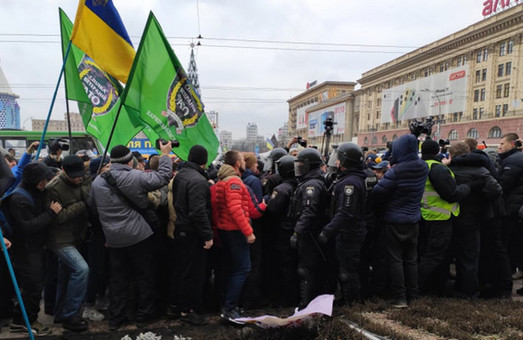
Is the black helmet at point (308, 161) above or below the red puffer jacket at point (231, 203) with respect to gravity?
above

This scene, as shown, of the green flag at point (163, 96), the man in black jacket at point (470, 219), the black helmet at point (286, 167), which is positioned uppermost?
the green flag at point (163, 96)

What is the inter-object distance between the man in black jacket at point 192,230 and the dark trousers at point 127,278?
0.35 meters

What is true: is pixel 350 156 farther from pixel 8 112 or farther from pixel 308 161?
pixel 8 112

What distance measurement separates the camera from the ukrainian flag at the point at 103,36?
4613mm

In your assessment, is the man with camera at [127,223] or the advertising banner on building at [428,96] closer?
the man with camera at [127,223]

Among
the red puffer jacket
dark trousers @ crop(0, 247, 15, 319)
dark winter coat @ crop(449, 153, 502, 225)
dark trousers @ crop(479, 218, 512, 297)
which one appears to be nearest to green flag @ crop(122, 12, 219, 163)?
the red puffer jacket

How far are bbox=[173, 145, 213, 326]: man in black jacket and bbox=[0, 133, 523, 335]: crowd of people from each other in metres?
0.02

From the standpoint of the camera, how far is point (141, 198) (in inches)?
155

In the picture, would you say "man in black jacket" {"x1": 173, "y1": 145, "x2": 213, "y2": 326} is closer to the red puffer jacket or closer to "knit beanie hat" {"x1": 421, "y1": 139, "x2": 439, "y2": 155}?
the red puffer jacket

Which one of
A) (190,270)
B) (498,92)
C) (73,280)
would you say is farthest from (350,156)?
(498,92)

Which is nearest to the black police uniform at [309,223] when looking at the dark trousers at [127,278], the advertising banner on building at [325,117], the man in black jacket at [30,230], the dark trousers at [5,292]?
the dark trousers at [127,278]

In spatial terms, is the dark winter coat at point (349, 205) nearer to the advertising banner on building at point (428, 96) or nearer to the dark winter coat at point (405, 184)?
the dark winter coat at point (405, 184)

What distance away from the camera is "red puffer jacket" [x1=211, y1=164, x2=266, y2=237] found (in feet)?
13.3

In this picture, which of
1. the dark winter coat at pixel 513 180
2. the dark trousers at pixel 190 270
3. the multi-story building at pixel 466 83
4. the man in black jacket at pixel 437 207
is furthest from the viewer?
the multi-story building at pixel 466 83
